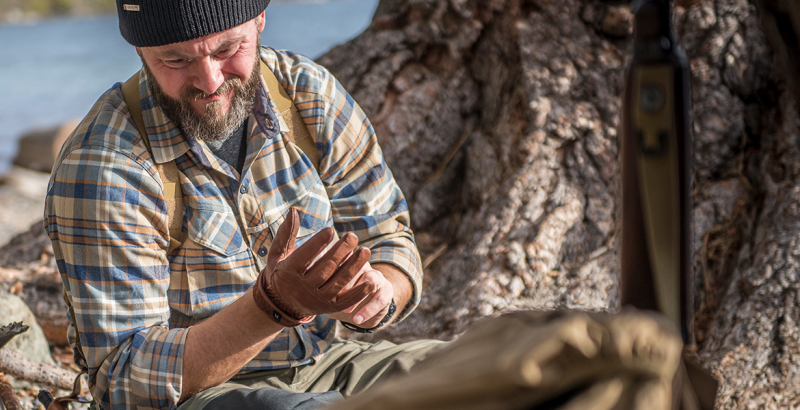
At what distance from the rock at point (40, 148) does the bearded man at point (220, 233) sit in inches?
400

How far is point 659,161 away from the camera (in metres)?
0.83

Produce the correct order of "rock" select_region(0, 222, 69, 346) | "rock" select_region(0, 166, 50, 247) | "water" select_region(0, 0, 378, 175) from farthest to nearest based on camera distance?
"water" select_region(0, 0, 378, 175)
"rock" select_region(0, 166, 50, 247)
"rock" select_region(0, 222, 69, 346)

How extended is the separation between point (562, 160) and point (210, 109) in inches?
66.1

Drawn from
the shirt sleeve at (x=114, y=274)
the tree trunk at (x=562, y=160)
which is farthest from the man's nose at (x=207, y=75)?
the tree trunk at (x=562, y=160)

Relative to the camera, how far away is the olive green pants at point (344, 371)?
1.84 m

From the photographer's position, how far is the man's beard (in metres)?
1.72

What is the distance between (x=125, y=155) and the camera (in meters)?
1.63

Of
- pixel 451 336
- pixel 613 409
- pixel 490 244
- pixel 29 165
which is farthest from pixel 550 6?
pixel 29 165

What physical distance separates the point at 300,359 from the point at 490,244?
1186 millimetres

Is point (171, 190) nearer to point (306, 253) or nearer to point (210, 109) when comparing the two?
point (210, 109)

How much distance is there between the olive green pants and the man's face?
2.28 ft

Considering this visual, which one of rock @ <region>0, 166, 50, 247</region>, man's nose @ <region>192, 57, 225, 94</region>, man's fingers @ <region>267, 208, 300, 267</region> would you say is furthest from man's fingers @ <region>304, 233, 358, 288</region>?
rock @ <region>0, 166, 50, 247</region>

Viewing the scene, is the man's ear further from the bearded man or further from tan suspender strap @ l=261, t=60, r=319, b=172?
tan suspender strap @ l=261, t=60, r=319, b=172

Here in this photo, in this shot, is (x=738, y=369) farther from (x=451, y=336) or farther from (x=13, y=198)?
(x=13, y=198)
